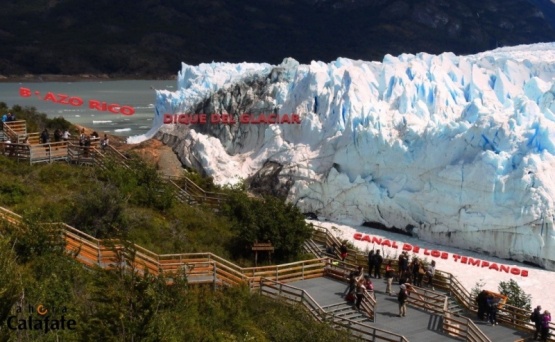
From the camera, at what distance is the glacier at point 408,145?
2094 centimetres

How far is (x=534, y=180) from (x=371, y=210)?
5171 mm

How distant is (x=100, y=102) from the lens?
61.5 m

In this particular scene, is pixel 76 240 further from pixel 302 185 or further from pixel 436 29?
pixel 436 29

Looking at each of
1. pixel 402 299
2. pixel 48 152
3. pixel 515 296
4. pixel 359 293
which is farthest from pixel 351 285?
pixel 48 152

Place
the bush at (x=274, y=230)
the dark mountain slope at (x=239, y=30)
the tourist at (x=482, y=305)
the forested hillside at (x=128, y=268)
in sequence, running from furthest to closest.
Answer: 1. the dark mountain slope at (x=239, y=30)
2. the bush at (x=274, y=230)
3. the tourist at (x=482, y=305)
4. the forested hillside at (x=128, y=268)

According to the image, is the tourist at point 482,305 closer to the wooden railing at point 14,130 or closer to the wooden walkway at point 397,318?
the wooden walkway at point 397,318

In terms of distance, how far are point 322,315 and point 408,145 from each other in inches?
523

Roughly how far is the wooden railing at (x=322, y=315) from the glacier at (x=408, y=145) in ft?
31.7

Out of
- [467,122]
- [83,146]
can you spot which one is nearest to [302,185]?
[467,122]

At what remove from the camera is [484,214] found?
2111 cm

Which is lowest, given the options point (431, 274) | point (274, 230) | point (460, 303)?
point (460, 303)

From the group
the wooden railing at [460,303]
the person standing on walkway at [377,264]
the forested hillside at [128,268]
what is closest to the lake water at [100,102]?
the forested hillside at [128,268]

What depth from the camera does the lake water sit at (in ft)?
153

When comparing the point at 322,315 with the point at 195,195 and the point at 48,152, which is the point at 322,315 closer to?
the point at 195,195
